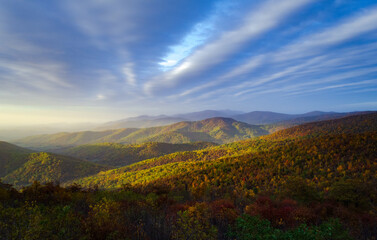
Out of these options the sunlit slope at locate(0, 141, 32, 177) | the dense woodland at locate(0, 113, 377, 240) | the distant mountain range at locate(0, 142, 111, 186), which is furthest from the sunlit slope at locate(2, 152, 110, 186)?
the dense woodland at locate(0, 113, 377, 240)

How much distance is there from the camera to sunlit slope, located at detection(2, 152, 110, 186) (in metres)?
143

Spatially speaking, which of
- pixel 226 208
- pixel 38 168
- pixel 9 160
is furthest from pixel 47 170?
pixel 226 208

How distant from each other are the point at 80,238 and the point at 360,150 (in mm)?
83961

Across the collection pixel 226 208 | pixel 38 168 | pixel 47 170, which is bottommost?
pixel 47 170

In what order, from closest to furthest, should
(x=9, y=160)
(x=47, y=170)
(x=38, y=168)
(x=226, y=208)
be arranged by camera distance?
(x=226, y=208)
(x=47, y=170)
(x=38, y=168)
(x=9, y=160)

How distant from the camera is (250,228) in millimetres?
10258

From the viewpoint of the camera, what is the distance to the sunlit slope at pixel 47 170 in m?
143

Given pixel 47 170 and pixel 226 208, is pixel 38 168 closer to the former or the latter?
pixel 47 170

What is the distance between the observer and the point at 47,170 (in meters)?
150

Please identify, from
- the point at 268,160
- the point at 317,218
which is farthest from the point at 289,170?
the point at 317,218

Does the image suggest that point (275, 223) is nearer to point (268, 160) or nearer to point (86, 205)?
point (86, 205)

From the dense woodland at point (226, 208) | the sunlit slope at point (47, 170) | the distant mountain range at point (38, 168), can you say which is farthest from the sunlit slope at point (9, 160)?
the dense woodland at point (226, 208)

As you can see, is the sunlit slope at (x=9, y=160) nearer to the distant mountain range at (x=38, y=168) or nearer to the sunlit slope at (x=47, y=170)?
the distant mountain range at (x=38, y=168)

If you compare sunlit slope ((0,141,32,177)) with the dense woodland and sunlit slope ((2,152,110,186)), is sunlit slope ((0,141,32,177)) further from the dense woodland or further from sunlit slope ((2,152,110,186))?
the dense woodland
